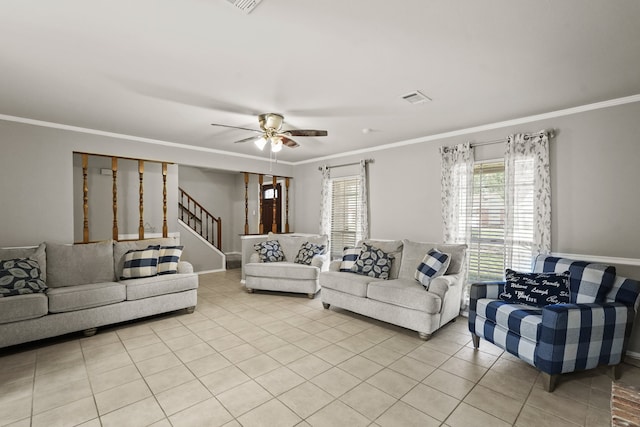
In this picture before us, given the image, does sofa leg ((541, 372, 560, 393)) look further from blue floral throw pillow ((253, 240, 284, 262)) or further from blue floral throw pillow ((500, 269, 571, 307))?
blue floral throw pillow ((253, 240, 284, 262))

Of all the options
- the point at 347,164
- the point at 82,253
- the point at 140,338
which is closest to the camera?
the point at 140,338

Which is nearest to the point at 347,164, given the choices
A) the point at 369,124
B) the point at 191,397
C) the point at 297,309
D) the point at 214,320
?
the point at 369,124

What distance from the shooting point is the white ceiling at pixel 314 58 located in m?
1.87

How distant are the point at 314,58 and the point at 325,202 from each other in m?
4.17

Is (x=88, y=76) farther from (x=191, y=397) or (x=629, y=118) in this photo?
(x=629, y=118)

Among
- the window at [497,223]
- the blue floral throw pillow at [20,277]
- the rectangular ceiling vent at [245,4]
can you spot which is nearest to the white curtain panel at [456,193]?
the window at [497,223]

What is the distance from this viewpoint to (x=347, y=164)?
19.9 ft

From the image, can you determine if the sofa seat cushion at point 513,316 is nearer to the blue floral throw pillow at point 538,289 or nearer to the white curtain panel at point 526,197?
the blue floral throw pillow at point 538,289

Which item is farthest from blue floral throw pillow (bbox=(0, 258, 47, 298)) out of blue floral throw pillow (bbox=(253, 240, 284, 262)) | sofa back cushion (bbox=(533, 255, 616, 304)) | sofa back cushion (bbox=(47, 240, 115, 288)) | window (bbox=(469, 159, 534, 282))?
sofa back cushion (bbox=(533, 255, 616, 304))

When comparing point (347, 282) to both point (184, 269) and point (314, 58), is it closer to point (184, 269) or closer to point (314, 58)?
point (184, 269)

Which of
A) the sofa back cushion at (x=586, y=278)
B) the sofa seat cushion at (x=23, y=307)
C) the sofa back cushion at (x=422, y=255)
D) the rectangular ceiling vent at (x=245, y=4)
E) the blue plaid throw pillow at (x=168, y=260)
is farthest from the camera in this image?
the blue plaid throw pillow at (x=168, y=260)

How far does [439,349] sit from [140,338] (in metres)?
3.36

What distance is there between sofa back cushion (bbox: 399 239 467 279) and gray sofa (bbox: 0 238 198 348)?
3059mm

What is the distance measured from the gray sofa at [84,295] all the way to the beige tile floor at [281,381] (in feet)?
0.71
